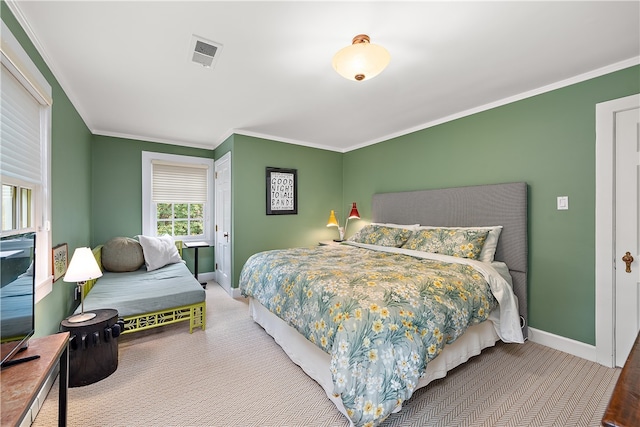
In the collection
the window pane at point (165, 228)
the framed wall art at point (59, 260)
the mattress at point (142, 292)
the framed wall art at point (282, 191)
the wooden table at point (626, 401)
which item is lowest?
the mattress at point (142, 292)

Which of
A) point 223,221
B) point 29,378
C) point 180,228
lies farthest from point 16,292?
point 180,228

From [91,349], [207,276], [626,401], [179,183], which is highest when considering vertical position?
[179,183]

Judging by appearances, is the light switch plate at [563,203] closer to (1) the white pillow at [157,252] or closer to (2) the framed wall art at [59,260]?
(2) the framed wall art at [59,260]

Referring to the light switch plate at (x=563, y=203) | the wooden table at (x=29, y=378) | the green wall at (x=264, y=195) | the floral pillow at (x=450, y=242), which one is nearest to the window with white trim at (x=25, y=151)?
the wooden table at (x=29, y=378)

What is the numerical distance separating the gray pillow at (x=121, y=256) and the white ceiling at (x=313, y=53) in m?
1.62

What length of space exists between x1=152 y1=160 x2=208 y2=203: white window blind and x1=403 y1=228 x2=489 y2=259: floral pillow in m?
3.58

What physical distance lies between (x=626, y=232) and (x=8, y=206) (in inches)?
171

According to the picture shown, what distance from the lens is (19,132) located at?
164 centimetres

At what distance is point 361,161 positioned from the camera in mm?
4703

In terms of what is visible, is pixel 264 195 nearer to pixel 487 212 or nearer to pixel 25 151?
pixel 25 151

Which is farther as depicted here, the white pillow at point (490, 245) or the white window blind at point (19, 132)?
the white pillow at point (490, 245)

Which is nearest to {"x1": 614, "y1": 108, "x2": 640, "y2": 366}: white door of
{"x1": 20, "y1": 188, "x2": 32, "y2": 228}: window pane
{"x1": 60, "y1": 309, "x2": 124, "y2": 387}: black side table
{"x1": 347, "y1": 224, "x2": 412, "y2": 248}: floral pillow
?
{"x1": 347, "y1": 224, "x2": 412, "y2": 248}: floral pillow

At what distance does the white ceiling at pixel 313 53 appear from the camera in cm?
161

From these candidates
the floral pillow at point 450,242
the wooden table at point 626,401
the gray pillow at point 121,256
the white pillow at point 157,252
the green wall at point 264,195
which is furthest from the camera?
the green wall at point 264,195
